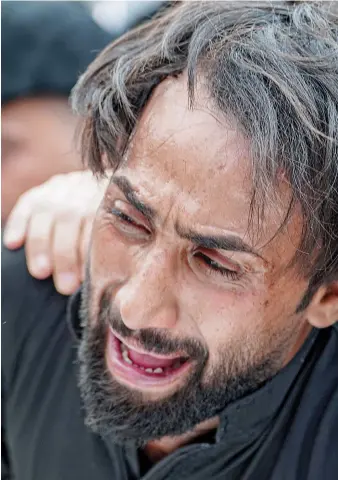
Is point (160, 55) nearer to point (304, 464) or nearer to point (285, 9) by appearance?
point (285, 9)

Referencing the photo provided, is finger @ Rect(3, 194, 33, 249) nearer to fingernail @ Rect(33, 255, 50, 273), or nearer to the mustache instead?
fingernail @ Rect(33, 255, 50, 273)

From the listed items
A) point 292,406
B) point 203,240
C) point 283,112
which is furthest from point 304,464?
point 283,112

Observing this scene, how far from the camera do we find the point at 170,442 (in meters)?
1.00

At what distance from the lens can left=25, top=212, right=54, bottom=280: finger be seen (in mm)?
1015

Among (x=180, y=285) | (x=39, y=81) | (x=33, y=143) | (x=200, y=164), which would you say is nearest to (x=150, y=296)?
(x=180, y=285)

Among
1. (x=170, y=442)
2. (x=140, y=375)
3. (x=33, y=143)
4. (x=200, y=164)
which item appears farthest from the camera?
(x=33, y=143)

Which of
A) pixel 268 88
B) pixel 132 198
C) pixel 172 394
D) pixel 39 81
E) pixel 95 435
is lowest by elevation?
pixel 95 435

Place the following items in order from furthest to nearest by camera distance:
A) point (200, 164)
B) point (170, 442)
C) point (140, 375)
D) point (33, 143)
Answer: point (33, 143), point (170, 442), point (140, 375), point (200, 164)

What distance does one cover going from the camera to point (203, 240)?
780 millimetres

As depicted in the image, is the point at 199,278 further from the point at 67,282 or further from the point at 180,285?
the point at 67,282

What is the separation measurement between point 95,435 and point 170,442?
11cm

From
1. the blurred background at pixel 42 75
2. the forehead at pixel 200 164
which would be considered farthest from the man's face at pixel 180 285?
the blurred background at pixel 42 75

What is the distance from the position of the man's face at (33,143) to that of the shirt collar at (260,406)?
58 centimetres

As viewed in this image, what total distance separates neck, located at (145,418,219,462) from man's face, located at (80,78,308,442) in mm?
63
